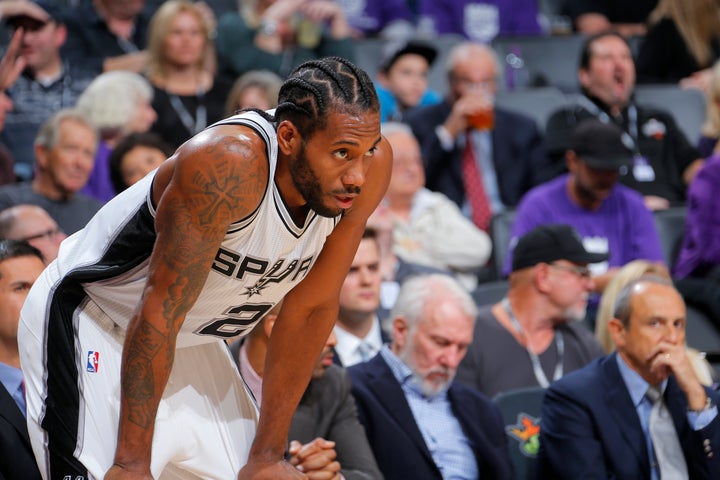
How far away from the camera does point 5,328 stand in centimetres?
422

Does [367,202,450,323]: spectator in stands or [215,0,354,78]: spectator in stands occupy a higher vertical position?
[215,0,354,78]: spectator in stands

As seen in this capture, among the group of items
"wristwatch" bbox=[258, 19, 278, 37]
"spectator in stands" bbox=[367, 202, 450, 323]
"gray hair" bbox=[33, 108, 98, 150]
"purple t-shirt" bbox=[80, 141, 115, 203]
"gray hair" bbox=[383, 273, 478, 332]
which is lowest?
"spectator in stands" bbox=[367, 202, 450, 323]

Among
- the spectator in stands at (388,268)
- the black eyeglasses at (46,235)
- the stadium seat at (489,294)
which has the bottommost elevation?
the stadium seat at (489,294)

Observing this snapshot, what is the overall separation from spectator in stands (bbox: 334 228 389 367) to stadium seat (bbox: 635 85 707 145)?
11.6 ft

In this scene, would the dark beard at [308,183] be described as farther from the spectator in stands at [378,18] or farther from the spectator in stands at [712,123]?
the spectator in stands at [378,18]

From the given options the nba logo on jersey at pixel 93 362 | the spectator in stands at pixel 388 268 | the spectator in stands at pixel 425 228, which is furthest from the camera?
the spectator in stands at pixel 425 228

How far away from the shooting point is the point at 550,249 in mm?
5711

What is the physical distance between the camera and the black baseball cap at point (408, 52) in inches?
311

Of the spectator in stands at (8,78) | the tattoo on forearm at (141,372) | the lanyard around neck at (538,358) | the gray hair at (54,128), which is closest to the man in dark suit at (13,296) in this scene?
the tattoo on forearm at (141,372)

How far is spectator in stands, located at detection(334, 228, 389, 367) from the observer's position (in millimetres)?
5262

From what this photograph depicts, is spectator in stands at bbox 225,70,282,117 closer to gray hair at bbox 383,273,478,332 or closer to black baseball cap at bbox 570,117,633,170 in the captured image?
black baseball cap at bbox 570,117,633,170

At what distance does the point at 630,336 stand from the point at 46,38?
4.00 meters

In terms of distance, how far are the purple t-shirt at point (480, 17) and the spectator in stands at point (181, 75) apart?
7.48 ft

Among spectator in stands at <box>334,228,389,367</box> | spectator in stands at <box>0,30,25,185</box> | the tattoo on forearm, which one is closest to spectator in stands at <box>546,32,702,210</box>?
spectator in stands at <box>334,228,389,367</box>
